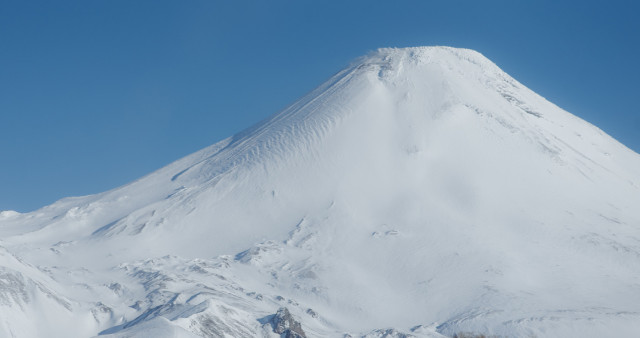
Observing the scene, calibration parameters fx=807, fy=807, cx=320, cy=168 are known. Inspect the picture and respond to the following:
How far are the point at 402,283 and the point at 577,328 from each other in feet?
90.6

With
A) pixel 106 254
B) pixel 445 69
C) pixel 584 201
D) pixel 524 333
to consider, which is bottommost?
pixel 524 333

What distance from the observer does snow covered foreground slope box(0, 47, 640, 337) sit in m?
94.4

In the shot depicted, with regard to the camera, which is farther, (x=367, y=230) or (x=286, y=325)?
(x=367, y=230)

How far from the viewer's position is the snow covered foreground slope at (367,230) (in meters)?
94.4

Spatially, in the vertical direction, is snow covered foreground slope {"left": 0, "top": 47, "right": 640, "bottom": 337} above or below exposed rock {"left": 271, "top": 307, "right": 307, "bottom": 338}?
above

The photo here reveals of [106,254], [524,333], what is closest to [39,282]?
[106,254]

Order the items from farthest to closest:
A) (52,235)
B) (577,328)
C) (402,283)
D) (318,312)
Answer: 1. (52,235)
2. (402,283)
3. (318,312)
4. (577,328)

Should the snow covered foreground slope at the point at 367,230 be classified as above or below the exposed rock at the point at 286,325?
above

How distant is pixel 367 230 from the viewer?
12669 cm

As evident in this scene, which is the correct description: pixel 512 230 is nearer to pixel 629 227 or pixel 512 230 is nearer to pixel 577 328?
pixel 629 227

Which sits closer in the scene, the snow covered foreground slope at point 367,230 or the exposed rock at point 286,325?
the exposed rock at point 286,325

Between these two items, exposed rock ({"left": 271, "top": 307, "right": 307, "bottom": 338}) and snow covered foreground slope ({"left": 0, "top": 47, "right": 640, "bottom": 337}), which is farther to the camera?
snow covered foreground slope ({"left": 0, "top": 47, "right": 640, "bottom": 337})

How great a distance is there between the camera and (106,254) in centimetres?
12238

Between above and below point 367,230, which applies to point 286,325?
below
